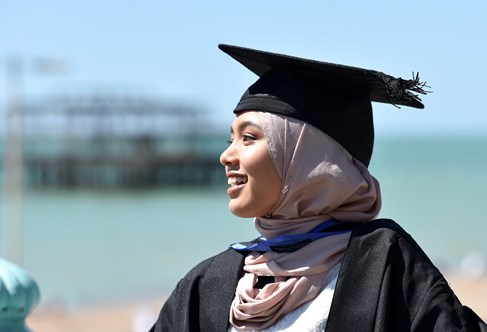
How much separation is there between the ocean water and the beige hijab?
1742 centimetres

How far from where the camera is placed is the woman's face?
2928 millimetres

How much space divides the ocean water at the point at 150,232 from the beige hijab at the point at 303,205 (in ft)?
57.1

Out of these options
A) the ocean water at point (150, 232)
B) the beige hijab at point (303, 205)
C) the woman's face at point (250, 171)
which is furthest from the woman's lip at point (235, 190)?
the ocean water at point (150, 232)

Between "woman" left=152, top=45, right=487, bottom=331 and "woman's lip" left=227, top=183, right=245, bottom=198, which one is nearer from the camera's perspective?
"woman" left=152, top=45, right=487, bottom=331

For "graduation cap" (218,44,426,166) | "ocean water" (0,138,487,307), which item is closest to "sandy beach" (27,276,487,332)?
"ocean water" (0,138,487,307)

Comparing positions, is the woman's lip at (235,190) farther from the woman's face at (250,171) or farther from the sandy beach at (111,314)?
the sandy beach at (111,314)

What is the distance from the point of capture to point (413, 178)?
235 ft

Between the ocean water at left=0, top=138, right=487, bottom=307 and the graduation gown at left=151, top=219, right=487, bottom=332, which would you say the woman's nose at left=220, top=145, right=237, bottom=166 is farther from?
the ocean water at left=0, top=138, right=487, bottom=307

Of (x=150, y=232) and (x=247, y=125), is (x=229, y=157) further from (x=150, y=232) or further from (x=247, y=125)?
(x=150, y=232)

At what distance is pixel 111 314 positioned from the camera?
17.9 m

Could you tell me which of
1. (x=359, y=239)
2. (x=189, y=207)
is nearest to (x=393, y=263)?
(x=359, y=239)

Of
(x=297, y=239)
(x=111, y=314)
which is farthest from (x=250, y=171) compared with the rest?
(x=111, y=314)

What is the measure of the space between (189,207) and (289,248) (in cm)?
4912

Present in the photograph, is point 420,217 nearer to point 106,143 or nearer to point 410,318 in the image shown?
point 106,143
